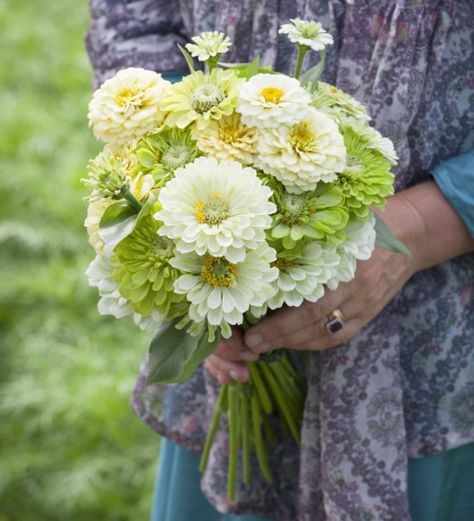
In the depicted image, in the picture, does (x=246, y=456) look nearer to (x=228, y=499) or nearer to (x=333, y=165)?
(x=228, y=499)

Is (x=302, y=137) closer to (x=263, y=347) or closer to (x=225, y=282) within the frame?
(x=225, y=282)

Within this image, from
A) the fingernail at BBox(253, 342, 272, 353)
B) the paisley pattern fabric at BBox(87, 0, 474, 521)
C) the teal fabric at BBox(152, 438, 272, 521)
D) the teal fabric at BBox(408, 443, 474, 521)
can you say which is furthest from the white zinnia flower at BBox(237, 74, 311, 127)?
the teal fabric at BBox(152, 438, 272, 521)

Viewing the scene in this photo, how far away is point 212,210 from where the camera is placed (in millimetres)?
1133

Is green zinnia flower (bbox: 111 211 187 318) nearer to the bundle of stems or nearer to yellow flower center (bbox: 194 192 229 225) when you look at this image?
yellow flower center (bbox: 194 192 229 225)

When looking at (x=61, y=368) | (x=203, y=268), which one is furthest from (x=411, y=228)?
(x=61, y=368)

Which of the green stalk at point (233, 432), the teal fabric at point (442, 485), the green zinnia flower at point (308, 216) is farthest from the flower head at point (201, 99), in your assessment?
the teal fabric at point (442, 485)

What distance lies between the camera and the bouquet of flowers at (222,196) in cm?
113

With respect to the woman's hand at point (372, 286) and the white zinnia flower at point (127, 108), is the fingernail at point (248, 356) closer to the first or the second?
the woman's hand at point (372, 286)

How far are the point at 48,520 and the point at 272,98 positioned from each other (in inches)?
73.2

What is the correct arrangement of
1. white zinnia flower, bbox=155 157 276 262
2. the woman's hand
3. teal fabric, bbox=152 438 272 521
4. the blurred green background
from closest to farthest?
white zinnia flower, bbox=155 157 276 262, the woman's hand, teal fabric, bbox=152 438 272 521, the blurred green background

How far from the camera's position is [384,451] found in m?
1.48

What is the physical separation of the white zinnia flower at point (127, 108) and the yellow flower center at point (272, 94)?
0.13 metres

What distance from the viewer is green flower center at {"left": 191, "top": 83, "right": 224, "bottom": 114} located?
122cm

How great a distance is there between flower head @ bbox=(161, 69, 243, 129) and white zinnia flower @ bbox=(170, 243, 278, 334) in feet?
0.54
